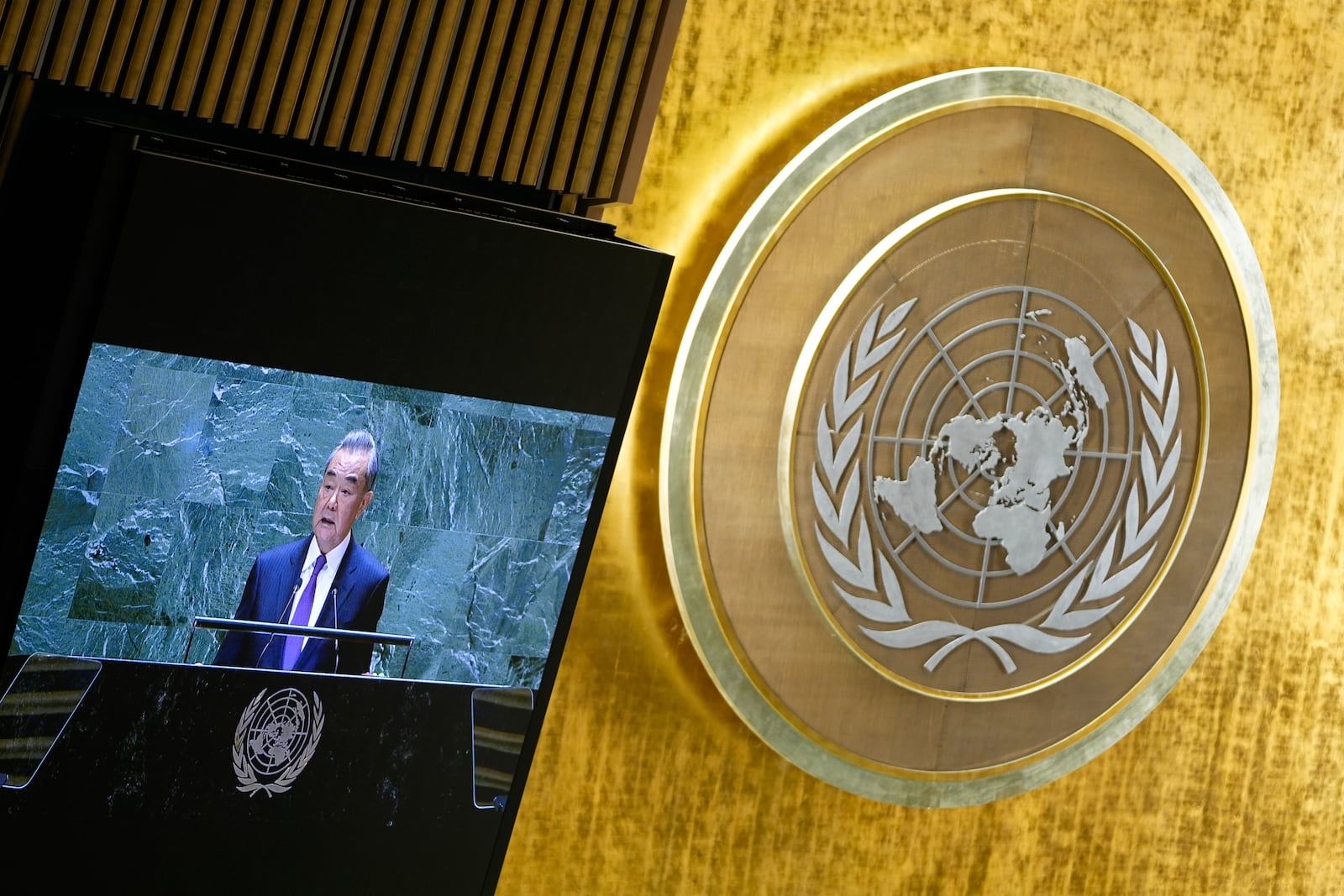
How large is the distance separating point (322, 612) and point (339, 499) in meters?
0.20

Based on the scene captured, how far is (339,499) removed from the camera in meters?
2.07

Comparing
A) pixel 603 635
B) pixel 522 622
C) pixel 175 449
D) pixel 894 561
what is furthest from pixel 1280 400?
pixel 175 449

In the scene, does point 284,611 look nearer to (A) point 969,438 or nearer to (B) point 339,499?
(B) point 339,499

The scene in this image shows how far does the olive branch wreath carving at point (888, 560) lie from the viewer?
289 cm

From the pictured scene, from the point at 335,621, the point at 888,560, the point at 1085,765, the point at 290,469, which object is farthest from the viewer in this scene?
the point at 1085,765

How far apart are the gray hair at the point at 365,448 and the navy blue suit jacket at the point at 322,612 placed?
0.39ft

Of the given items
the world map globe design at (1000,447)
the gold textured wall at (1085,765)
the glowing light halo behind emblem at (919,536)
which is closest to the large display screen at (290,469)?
the gold textured wall at (1085,765)

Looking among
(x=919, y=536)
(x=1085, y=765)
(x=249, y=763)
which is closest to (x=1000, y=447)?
(x=919, y=536)

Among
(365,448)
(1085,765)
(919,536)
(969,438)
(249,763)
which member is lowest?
(249,763)

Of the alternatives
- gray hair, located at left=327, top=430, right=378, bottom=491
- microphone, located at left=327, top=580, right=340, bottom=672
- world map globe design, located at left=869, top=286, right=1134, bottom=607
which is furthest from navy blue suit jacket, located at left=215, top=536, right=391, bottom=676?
world map globe design, located at left=869, top=286, right=1134, bottom=607

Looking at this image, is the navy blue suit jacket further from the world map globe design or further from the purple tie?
the world map globe design

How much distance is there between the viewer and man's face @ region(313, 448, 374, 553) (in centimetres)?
205

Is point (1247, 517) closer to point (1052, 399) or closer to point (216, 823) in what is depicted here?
point (1052, 399)

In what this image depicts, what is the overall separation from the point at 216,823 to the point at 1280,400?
2874 millimetres
